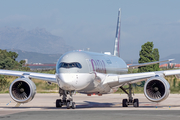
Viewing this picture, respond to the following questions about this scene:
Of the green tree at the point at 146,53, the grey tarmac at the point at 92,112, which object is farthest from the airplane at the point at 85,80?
the green tree at the point at 146,53

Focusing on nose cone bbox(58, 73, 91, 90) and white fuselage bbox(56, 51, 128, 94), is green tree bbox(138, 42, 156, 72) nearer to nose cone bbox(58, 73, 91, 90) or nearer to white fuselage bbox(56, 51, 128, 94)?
white fuselage bbox(56, 51, 128, 94)

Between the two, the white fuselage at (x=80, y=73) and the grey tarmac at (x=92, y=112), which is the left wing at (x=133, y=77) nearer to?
the white fuselage at (x=80, y=73)

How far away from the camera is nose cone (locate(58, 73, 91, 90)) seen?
21031 millimetres

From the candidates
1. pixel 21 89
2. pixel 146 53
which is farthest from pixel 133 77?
pixel 146 53

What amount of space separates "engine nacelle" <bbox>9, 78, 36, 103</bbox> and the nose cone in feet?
9.80

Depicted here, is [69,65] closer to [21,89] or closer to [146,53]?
[21,89]

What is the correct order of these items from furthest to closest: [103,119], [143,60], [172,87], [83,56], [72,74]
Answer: [143,60]
[172,87]
[83,56]
[72,74]
[103,119]

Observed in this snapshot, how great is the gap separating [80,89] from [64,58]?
213 cm

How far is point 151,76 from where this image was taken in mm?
24406

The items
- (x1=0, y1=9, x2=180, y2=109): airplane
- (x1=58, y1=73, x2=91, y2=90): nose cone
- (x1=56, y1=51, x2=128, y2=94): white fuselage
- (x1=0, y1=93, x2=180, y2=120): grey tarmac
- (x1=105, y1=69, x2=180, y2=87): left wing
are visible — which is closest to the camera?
(x1=0, y1=93, x2=180, y2=120): grey tarmac

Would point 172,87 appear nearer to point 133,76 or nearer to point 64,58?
point 133,76

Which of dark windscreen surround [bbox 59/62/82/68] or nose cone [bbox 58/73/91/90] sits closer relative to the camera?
nose cone [bbox 58/73/91/90]

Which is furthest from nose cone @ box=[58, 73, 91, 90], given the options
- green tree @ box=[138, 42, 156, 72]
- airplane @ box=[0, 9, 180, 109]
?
green tree @ box=[138, 42, 156, 72]

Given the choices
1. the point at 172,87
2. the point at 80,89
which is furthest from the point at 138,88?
the point at 80,89
